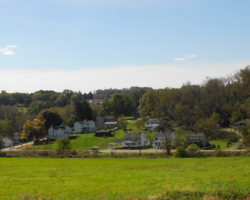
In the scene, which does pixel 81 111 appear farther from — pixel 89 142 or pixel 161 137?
pixel 161 137

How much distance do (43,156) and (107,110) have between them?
191 ft

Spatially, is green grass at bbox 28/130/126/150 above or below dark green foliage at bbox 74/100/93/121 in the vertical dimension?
below

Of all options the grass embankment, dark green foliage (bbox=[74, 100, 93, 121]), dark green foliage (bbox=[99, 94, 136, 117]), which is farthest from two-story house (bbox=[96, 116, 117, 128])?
the grass embankment

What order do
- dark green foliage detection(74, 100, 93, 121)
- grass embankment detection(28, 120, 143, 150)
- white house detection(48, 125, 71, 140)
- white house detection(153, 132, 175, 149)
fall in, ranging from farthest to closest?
dark green foliage detection(74, 100, 93, 121), white house detection(48, 125, 71, 140), grass embankment detection(28, 120, 143, 150), white house detection(153, 132, 175, 149)

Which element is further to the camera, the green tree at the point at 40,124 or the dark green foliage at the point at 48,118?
the dark green foliage at the point at 48,118

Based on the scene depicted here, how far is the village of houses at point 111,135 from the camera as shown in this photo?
195 feet

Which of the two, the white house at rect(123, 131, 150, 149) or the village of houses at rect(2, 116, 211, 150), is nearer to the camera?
the village of houses at rect(2, 116, 211, 150)

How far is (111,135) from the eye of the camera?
76125 millimetres

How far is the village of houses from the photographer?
195 ft

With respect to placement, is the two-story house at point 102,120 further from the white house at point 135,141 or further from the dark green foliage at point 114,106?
the white house at point 135,141

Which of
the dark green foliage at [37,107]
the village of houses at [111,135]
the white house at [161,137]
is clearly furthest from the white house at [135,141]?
the dark green foliage at [37,107]

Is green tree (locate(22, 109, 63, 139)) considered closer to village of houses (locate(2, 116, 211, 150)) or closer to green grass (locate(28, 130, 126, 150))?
village of houses (locate(2, 116, 211, 150))

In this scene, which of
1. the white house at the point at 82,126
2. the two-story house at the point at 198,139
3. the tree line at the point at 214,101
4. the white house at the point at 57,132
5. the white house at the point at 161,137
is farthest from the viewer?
the white house at the point at 82,126

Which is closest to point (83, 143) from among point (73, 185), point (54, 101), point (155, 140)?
point (155, 140)
